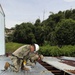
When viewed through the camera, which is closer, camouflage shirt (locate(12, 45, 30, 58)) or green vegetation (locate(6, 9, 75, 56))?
camouflage shirt (locate(12, 45, 30, 58))

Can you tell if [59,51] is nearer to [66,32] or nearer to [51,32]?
[66,32]

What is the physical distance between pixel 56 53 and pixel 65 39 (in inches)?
205

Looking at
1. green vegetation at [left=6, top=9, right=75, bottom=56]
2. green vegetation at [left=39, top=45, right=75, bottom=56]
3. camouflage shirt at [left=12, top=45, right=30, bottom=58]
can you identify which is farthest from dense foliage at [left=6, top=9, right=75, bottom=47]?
camouflage shirt at [left=12, top=45, right=30, bottom=58]

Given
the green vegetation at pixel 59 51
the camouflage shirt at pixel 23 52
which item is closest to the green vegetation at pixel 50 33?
the green vegetation at pixel 59 51

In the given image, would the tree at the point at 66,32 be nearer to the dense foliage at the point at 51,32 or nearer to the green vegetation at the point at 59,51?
the dense foliage at the point at 51,32

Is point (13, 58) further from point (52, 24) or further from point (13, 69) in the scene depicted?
point (52, 24)

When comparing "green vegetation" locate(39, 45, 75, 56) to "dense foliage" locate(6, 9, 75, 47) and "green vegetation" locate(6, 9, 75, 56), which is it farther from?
"dense foliage" locate(6, 9, 75, 47)

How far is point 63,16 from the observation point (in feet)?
103

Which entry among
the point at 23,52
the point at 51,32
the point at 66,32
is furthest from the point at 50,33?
the point at 23,52

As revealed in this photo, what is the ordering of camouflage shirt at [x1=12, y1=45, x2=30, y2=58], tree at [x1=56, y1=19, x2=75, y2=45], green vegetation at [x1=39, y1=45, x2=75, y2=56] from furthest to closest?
1. tree at [x1=56, y1=19, x2=75, y2=45]
2. green vegetation at [x1=39, y1=45, x2=75, y2=56]
3. camouflage shirt at [x1=12, y1=45, x2=30, y2=58]

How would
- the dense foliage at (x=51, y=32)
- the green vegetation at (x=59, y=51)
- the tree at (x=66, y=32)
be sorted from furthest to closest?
the dense foliage at (x=51, y=32), the tree at (x=66, y=32), the green vegetation at (x=59, y=51)

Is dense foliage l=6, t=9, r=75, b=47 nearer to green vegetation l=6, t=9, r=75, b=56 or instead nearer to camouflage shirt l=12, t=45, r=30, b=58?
green vegetation l=6, t=9, r=75, b=56

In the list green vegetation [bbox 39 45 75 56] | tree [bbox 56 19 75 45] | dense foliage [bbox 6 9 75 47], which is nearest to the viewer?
green vegetation [bbox 39 45 75 56]

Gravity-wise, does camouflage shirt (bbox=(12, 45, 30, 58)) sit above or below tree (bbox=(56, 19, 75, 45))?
below
